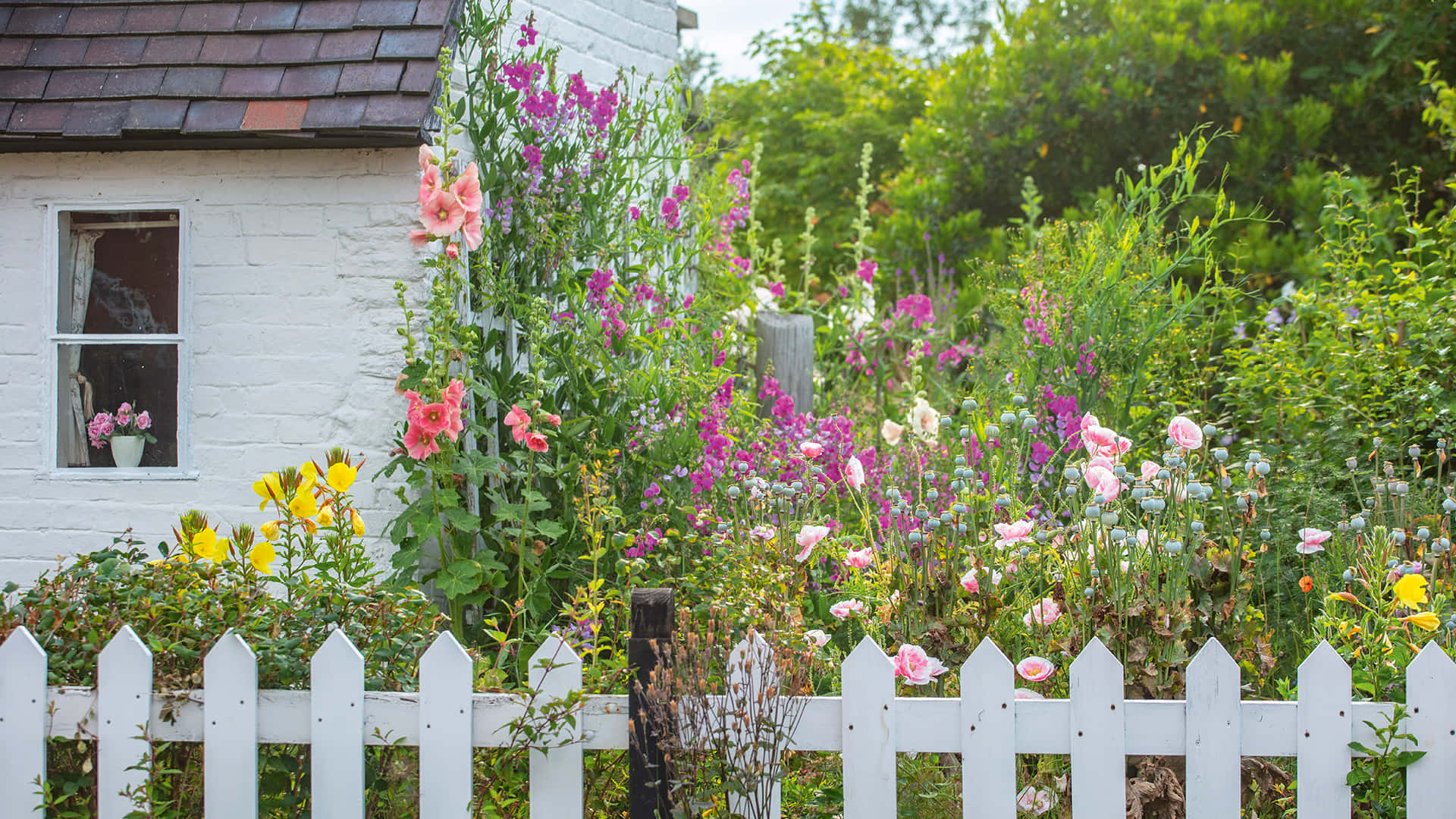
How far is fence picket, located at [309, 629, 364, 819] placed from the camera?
6.85ft

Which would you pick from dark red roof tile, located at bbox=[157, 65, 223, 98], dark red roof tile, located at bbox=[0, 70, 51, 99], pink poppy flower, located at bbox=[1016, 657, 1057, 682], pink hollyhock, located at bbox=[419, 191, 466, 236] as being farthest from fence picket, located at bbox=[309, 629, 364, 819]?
dark red roof tile, located at bbox=[0, 70, 51, 99]

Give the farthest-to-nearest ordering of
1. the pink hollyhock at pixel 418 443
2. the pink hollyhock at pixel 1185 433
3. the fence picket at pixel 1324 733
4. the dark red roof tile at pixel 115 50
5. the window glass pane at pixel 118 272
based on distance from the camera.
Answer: the window glass pane at pixel 118 272 < the dark red roof tile at pixel 115 50 < the pink hollyhock at pixel 418 443 < the pink hollyhock at pixel 1185 433 < the fence picket at pixel 1324 733

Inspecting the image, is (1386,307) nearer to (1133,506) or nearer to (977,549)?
(1133,506)

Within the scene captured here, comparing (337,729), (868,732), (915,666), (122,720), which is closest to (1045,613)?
(915,666)

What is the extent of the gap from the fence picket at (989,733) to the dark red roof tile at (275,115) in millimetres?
2866

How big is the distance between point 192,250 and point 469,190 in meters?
1.32

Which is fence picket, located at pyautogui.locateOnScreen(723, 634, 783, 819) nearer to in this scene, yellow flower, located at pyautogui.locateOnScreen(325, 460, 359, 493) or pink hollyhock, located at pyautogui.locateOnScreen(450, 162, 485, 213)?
yellow flower, located at pyautogui.locateOnScreen(325, 460, 359, 493)

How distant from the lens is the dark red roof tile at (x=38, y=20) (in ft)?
13.0

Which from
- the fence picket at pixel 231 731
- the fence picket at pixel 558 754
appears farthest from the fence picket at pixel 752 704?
the fence picket at pixel 231 731

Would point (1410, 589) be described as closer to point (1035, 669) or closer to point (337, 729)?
point (1035, 669)

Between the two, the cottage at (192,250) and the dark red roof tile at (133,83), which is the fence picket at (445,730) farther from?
the dark red roof tile at (133,83)

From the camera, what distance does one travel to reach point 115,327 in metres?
3.96

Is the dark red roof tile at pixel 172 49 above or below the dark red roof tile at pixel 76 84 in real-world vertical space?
above

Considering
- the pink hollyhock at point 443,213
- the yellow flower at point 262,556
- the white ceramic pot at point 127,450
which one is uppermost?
the pink hollyhock at point 443,213
